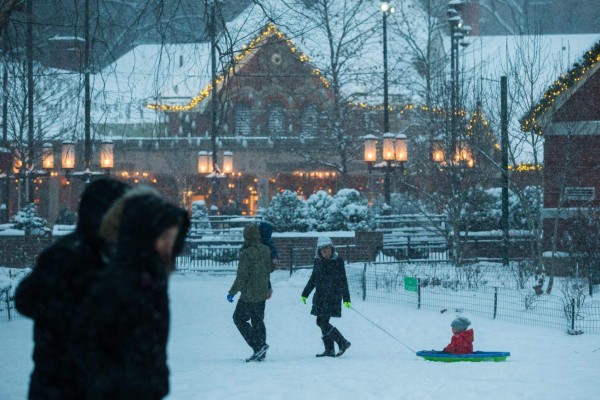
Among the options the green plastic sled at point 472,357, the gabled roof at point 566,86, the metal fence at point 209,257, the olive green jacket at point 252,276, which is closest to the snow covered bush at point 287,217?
the metal fence at point 209,257

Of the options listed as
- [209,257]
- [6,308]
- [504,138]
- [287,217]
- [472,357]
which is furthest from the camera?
[287,217]

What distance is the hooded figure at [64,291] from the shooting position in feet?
14.1

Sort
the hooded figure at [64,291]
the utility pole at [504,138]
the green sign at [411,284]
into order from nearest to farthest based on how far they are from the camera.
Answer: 1. the hooded figure at [64,291]
2. the green sign at [411,284]
3. the utility pole at [504,138]

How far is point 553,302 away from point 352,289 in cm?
497

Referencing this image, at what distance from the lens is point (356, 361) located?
1178 centimetres

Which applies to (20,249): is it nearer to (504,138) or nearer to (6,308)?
(6,308)

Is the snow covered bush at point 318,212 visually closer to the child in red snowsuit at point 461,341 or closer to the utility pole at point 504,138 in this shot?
the utility pole at point 504,138

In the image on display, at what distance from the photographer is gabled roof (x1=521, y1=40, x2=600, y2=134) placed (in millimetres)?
20250

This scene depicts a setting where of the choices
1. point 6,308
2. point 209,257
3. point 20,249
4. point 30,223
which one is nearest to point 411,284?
point 6,308

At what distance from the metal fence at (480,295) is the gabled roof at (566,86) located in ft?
12.1

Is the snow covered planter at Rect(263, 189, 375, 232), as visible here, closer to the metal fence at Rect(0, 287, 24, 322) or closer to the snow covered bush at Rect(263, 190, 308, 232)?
the snow covered bush at Rect(263, 190, 308, 232)

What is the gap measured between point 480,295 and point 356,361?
245 inches

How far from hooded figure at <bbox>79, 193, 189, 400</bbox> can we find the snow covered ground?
A: 189 inches

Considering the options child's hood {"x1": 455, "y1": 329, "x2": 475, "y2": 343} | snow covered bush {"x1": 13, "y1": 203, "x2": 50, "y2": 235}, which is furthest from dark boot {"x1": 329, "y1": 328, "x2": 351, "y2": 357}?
snow covered bush {"x1": 13, "y1": 203, "x2": 50, "y2": 235}
